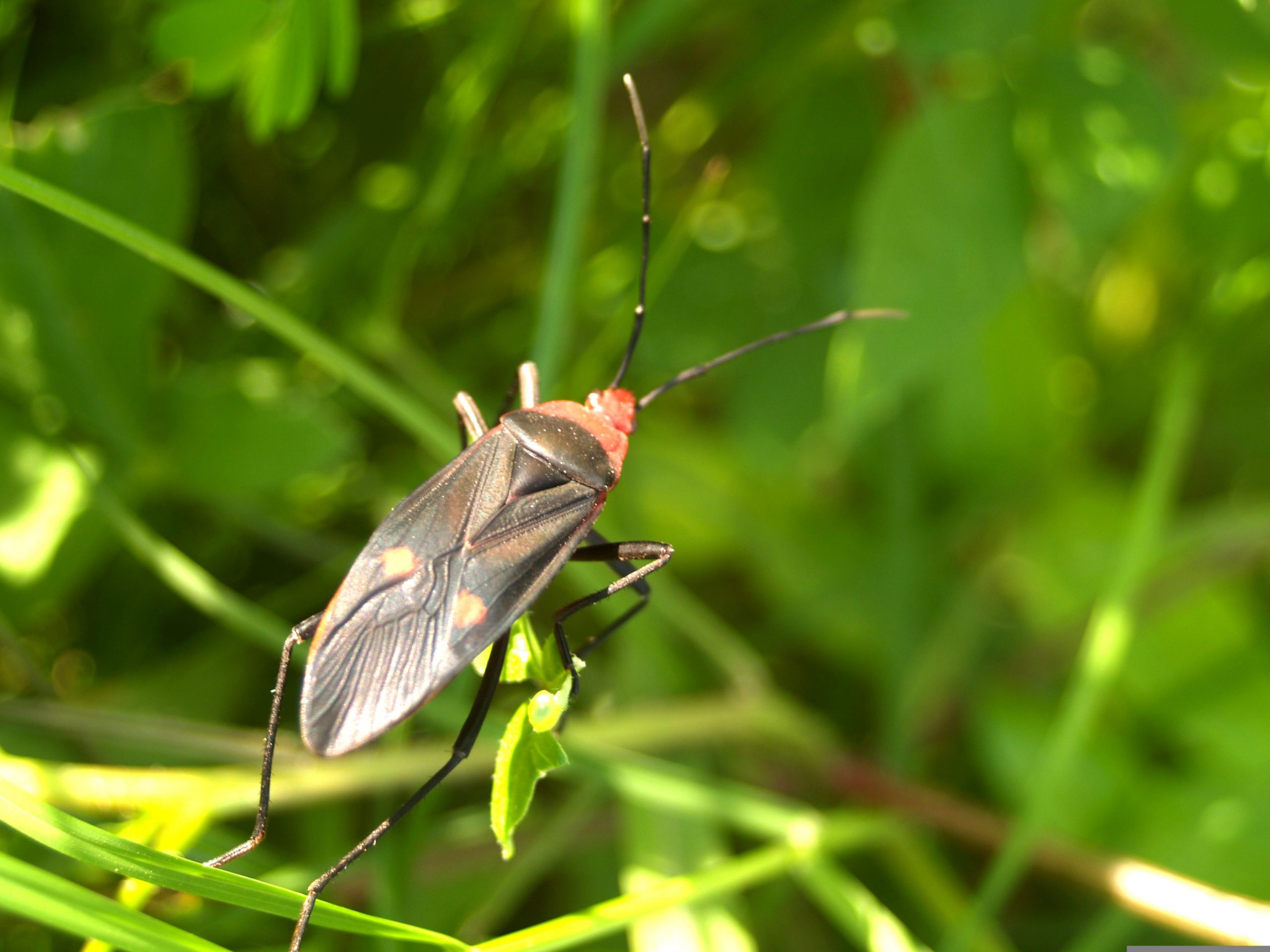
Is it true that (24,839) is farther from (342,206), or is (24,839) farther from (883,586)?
(883,586)

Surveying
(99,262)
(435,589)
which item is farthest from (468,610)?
(99,262)

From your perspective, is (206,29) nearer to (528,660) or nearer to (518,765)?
(528,660)

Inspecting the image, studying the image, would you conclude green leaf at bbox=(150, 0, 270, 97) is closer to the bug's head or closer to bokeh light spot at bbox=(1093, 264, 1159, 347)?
the bug's head

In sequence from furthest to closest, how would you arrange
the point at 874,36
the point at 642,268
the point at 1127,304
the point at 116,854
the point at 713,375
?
the point at 1127,304
the point at 713,375
the point at 874,36
the point at 642,268
the point at 116,854

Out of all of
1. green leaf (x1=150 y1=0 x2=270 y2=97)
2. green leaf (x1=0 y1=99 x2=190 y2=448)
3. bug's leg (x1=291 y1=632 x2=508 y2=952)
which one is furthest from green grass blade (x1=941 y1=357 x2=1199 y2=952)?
green leaf (x1=150 y1=0 x2=270 y2=97)

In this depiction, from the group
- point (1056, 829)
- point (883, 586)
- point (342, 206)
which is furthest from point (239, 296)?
point (1056, 829)
